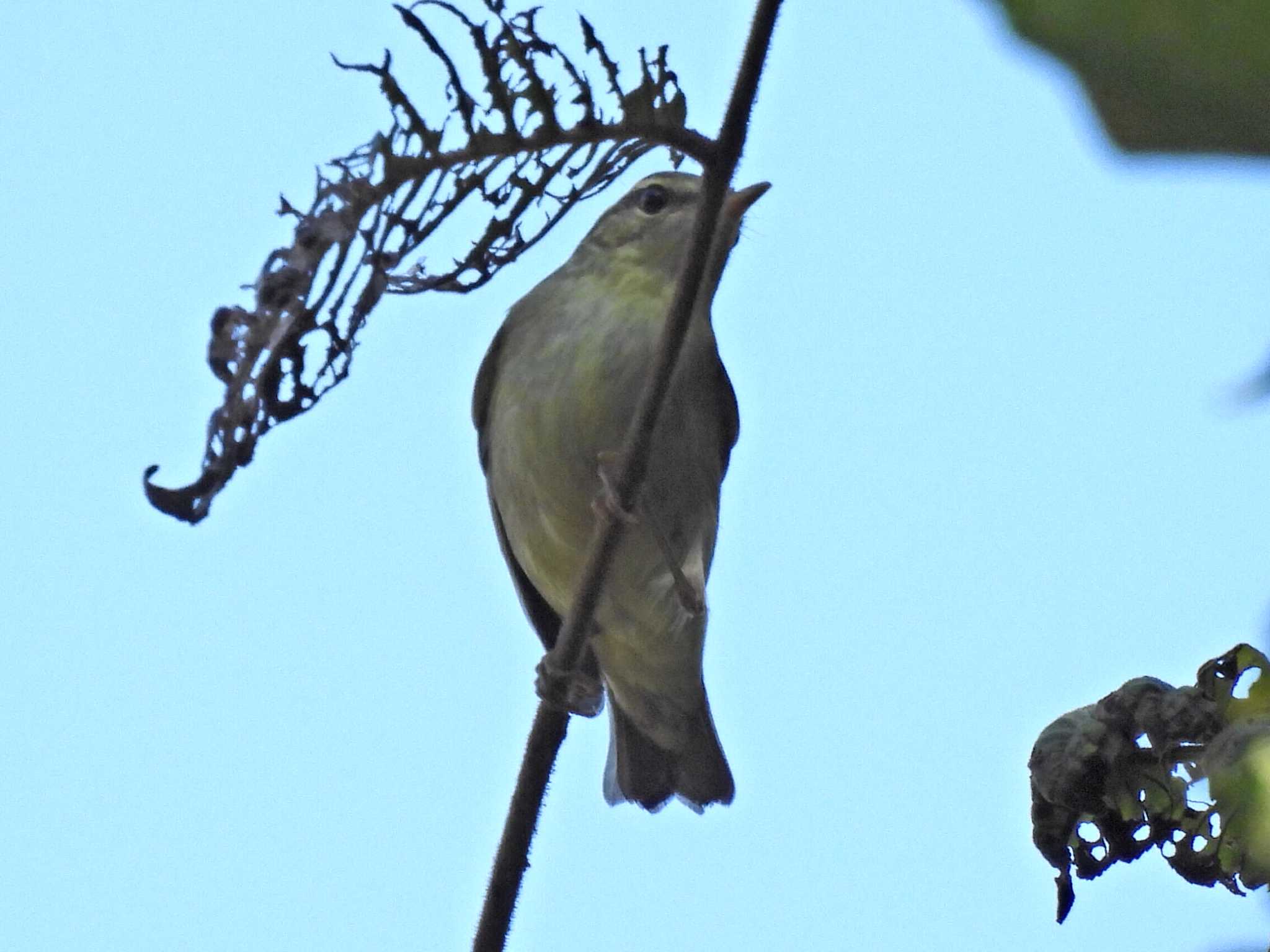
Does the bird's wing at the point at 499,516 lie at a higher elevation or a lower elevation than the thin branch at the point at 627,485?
higher

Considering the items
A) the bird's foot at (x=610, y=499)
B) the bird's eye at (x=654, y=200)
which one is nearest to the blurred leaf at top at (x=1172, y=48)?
the bird's foot at (x=610, y=499)

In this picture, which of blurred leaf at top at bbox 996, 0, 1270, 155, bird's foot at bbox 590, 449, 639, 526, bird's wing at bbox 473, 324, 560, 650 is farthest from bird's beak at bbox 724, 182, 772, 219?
blurred leaf at top at bbox 996, 0, 1270, 155

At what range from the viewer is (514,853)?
229 cm

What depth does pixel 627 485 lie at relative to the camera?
2.50 m

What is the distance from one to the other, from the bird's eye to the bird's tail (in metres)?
1.85

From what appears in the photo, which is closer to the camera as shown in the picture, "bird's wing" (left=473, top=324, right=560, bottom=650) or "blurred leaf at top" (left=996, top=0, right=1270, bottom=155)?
"blurred leaf at top" (left=996, top=0, right=1270, bottom=155)

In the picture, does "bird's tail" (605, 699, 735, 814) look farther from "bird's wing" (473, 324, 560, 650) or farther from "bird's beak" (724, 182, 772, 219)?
"bird's beak" (724, 182, 772, 219)

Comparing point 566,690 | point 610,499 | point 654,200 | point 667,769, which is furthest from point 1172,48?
point 667,769

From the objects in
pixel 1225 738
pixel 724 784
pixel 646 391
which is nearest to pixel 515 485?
pixel 724 784

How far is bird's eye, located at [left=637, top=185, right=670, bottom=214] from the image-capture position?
202 inches

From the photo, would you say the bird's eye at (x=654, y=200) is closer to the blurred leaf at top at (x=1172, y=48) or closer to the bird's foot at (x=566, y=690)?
the bird's foot at (x=566, y=690)

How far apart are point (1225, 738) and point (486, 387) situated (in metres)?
4.04

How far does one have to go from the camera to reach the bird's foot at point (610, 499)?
7.93ft

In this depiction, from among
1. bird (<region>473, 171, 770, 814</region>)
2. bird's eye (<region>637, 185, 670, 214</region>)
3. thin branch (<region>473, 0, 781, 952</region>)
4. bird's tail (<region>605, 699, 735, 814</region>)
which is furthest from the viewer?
bird's tail (<region>605, 699, 735, 814</region>)
